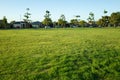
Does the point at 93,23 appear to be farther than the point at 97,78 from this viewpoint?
Yes

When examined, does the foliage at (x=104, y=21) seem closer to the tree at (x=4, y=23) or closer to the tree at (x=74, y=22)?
the tree at (x=74, y=22)

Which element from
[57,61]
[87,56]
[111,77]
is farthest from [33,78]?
[87,56]

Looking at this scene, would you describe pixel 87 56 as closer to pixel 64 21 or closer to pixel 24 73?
pixel 24 73

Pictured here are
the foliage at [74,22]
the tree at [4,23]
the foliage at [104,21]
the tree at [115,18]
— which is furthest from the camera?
the foliage at [74,22]

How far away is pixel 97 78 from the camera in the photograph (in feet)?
30.3

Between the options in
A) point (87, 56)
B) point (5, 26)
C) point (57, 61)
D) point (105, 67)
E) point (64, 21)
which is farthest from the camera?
point (64, 21)

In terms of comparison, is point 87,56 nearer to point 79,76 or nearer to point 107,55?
point 107,55

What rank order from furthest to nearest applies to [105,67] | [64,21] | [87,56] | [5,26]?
[64,21], [5,26], [87,56], [105,67]

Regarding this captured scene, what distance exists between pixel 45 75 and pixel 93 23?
132910 mm

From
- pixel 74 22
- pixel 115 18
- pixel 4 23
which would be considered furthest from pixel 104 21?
pixel 4 23

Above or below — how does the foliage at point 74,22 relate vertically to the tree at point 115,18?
below

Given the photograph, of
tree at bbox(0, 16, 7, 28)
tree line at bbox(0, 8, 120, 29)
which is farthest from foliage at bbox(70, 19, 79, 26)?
tree at bbox(0, 16, 7, 28)

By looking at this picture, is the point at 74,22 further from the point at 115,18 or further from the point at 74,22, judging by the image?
the point at 115,18

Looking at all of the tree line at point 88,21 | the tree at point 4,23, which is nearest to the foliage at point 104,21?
the tree line at point 88,21
